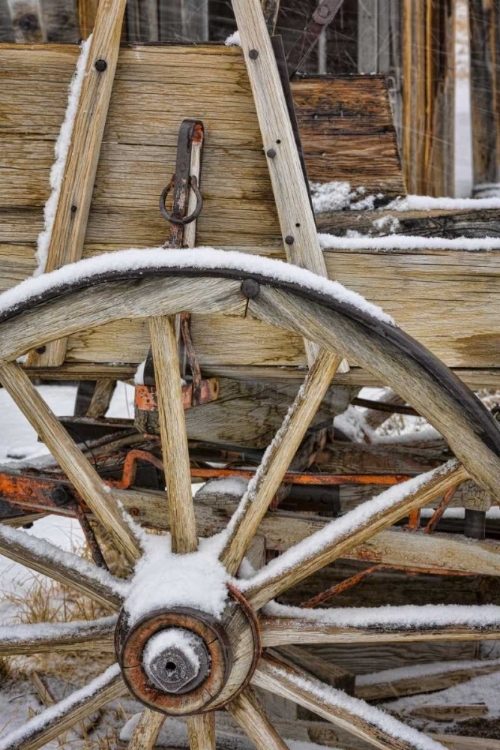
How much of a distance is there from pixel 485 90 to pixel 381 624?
3447 mm

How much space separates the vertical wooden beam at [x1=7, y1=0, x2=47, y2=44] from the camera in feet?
12.0

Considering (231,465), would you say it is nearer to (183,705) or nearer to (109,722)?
(183,705)

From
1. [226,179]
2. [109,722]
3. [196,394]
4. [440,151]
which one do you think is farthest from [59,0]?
[109,722]

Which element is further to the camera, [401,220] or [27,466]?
[27,466]

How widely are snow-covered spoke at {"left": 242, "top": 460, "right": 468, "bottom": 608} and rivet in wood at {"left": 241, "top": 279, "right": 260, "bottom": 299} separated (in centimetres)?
50

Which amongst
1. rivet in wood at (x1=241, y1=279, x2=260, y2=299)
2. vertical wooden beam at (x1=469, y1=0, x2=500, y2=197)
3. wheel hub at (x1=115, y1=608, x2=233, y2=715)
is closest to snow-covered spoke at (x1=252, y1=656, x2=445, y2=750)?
wheel hub at (x1=115, y1=608, x2=233, y2=715)

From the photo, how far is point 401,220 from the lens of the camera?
204 centimetres

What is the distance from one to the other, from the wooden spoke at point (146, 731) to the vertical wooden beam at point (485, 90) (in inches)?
134

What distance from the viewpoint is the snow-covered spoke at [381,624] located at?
1.61 metres

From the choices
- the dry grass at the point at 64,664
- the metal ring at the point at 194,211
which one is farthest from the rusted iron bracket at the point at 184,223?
the dry grass at the point at 64,664

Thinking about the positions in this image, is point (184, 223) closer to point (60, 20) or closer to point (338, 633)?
point (338, 633)

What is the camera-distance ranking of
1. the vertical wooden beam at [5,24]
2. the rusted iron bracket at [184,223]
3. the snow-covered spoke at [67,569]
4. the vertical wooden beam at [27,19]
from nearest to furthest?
the rusted iron bracket at [184,223], the snow-covered spoke at [67,569], the vertical wooden beam at [27,19], the vertical wooden beam at [5,24]

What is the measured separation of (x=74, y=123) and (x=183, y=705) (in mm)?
1268

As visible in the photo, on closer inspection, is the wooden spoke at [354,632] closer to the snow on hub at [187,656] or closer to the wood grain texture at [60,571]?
the snow on hub at [187,656]
